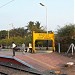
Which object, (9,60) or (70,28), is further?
(70,28)

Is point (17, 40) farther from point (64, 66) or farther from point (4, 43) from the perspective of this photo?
point (64, 66)

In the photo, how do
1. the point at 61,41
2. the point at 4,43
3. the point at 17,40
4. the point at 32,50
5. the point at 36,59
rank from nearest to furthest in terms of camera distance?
1. the point at 36,59
2. the point at 32,50
3. the point at 61,41
4. the point at 17,40
5. the point at 4,43

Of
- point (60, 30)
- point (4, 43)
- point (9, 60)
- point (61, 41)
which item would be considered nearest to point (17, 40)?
point (4, 43)

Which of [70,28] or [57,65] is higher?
[70,28]

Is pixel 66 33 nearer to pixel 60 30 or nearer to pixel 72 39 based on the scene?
pixel 60 30

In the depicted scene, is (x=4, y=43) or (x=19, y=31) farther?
(x=19, y=31)

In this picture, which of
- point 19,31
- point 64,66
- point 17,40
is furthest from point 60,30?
point 19,31

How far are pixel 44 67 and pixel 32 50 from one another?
13.7 m

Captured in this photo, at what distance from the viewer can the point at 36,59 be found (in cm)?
2753

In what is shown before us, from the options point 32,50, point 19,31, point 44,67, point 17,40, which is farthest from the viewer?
point 19,31

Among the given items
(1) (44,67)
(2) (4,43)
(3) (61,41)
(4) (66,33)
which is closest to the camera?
(1) (44,67)

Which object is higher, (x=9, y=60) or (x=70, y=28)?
(x=70, y=28)

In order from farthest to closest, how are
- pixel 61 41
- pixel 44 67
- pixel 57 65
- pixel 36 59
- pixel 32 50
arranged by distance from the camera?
pixel 61 41, pixel 32 50, pixel 36 59, pixel 57 65, pixel 44 67

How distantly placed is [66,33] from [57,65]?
2187cm
